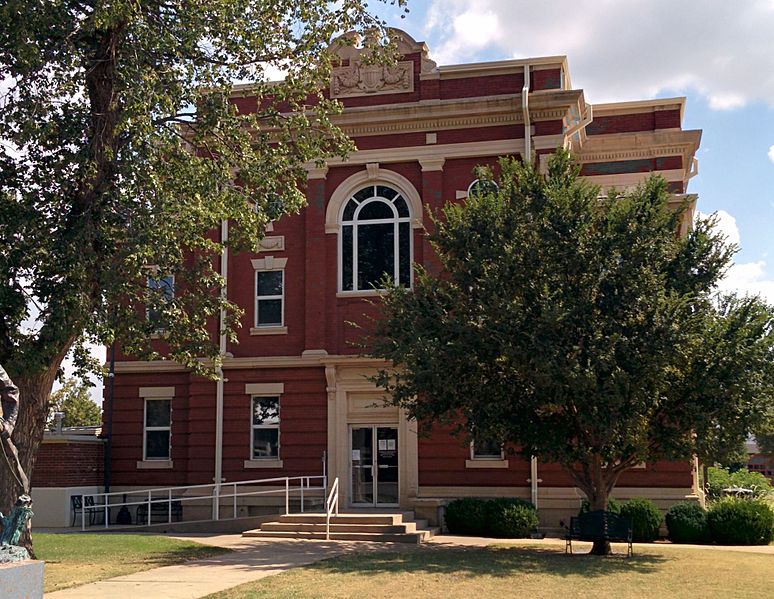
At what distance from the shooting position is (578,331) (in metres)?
17.5

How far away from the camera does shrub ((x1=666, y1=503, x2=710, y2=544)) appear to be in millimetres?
22172

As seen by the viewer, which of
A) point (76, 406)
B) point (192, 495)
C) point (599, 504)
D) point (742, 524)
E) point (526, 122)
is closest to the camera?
point (599, 504)

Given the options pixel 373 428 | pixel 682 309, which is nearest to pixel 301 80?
pixel 682 309

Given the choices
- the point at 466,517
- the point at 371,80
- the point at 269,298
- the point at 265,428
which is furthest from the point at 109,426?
the point at 371,80

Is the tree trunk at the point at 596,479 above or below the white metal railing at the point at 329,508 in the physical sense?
above

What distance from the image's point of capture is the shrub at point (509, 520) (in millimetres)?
22297

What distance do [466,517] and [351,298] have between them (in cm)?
684

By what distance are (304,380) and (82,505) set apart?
683cm

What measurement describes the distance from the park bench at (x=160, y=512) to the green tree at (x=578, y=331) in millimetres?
9994

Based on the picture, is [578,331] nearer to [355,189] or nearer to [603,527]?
[603,527]

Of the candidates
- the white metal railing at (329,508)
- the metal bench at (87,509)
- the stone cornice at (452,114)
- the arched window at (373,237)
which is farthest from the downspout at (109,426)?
the stone cornice at (452,114)

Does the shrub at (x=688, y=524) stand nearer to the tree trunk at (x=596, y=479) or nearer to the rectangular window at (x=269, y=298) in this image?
the tree trunk at (x=596, y=479)

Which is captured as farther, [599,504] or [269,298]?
[269,298]

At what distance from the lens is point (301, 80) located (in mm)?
18609
